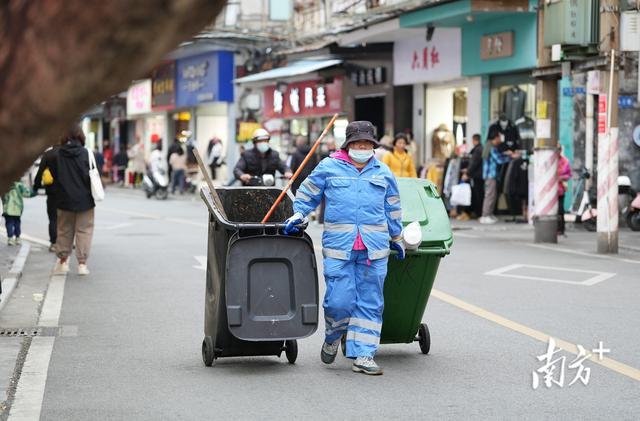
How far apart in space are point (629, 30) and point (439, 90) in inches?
565

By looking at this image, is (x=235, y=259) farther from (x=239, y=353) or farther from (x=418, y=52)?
(x=418, y=52)

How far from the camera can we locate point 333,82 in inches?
1507

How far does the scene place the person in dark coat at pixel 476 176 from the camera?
2677 centimetres

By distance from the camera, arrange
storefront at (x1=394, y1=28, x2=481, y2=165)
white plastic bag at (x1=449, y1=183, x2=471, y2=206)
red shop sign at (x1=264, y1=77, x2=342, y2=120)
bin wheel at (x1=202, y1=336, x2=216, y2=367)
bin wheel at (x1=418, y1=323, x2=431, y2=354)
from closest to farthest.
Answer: bin wheel at (x1=202, y1=336, x2=216, y2=367) → bin wheel at (x1=418, y1=323, x2=431, y2=354) → white plastic bag at (x1=449, y1=183, x2=471, y2=206) → storefront at (x1=394, y1=28, x2=481, y2=165) → red shop sign at (x1=264, y1=77, x2=342, y2=120)

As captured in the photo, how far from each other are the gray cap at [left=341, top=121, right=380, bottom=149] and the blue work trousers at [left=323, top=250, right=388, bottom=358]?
0.72 metres

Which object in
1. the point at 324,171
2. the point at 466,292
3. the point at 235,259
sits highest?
the point at 324,171

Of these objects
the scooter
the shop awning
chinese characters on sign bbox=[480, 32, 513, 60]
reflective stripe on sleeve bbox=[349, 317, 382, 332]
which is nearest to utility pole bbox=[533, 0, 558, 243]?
chinese characters on sign bbox=[480, 32, 513, 60]

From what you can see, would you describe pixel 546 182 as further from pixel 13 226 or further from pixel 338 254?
pixel 338 254

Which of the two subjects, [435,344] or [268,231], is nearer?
[268,231]

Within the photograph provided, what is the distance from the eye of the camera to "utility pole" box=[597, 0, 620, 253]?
17.9 metres

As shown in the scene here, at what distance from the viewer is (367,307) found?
319 inches

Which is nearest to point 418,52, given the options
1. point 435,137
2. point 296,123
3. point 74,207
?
point 435,137

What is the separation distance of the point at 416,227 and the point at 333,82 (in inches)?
1192

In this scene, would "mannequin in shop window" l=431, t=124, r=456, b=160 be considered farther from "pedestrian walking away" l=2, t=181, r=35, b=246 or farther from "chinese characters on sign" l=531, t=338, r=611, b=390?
"chinese characters on sign" l=531, t=338, r=611, b=390
